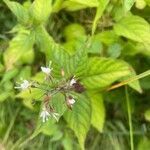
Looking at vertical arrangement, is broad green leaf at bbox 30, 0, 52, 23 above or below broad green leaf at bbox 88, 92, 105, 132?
above

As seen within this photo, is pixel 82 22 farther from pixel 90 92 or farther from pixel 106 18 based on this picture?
pixel 90 92

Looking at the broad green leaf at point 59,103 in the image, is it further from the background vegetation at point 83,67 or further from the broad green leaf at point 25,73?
the broad green leaf at point 25,73

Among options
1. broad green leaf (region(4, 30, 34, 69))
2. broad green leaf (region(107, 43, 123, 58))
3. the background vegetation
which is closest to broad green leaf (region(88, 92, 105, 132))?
the background vegetation

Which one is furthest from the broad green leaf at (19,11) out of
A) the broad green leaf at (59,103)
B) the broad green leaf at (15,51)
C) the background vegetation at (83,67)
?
the broad green leaf at (59,103)

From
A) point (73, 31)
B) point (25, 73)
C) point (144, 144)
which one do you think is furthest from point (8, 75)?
point (144, 144)

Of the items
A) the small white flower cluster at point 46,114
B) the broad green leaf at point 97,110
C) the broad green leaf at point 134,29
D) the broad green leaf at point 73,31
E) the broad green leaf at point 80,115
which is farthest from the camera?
the broad green leaf at point 73,31

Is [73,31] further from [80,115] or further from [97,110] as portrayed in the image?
[80,115]

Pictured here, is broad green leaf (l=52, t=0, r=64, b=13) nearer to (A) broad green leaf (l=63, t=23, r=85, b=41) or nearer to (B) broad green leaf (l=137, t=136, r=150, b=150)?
(A) broad green leaf (l=63, t=23, r=85, b=41)

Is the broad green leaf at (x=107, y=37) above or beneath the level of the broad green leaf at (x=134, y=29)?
beneath
